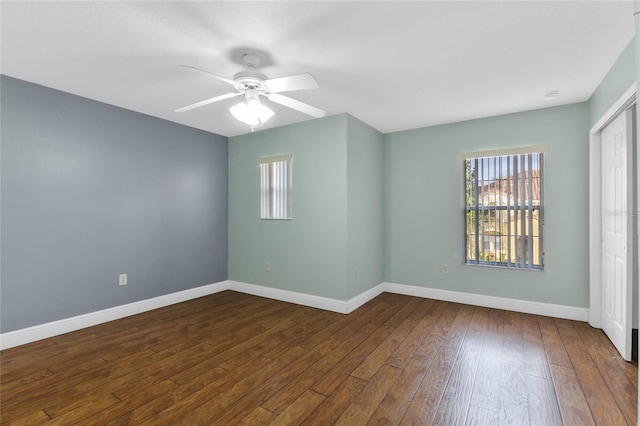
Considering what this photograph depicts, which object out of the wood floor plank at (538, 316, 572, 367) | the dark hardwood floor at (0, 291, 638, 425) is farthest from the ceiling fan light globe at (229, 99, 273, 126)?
the wood floor plank at (538, 316, 572, 367)

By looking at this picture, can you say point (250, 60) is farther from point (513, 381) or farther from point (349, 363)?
point (513, 381)

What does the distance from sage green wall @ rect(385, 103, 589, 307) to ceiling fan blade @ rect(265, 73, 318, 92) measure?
2.65 metres

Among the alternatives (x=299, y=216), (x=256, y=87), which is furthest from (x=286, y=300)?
(x=256, y=87)

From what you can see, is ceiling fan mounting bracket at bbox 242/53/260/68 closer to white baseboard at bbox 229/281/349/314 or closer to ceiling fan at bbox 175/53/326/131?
ceiling fan at bbox 175/53/326/131

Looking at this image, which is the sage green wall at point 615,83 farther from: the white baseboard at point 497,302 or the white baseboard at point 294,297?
the white baseboard at point 294,297

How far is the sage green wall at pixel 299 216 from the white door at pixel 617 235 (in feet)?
8.08

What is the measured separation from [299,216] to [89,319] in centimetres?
254

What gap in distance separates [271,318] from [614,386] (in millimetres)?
2909

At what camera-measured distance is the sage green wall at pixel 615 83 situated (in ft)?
6.94

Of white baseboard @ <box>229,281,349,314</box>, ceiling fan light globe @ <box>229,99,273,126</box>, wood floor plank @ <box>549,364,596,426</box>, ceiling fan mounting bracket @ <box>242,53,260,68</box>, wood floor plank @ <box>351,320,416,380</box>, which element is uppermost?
ceiling fan mounting bracket @ <box>242,53,260,68</box>

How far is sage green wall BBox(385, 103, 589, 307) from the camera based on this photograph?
336 cm

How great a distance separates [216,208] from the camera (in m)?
4.64

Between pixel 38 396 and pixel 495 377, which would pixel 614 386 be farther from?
pixel 38 396

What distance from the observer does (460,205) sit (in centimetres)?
401
